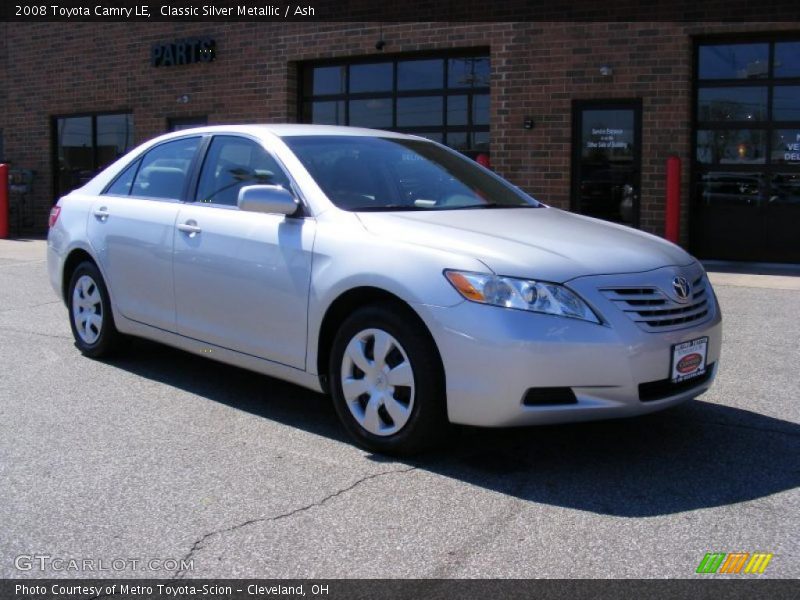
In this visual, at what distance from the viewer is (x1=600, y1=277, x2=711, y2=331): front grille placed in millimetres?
4094

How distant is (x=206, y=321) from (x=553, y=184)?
887 centimetres

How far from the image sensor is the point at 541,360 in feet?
12.8

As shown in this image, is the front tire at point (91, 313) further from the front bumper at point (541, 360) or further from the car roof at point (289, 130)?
the front bumper at point (541, 360)

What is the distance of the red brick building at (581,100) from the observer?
1252 centimetres

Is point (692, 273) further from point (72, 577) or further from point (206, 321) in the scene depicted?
point (72, 577)

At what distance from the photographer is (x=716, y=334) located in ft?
15.1

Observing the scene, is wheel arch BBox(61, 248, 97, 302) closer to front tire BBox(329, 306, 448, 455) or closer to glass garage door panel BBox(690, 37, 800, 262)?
front tire BBox(329, 306, 448, 455)

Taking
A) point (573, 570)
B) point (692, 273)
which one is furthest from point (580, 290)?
point (573, 570)

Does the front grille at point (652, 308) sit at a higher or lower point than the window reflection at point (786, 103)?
lower

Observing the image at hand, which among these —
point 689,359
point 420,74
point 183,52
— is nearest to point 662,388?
point 689,359

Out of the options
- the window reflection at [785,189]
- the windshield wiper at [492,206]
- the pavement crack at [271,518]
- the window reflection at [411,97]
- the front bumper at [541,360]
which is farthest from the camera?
the window reflection at [411,97]

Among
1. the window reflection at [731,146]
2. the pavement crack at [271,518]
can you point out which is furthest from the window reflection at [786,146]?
the pavement crack at [271,518]

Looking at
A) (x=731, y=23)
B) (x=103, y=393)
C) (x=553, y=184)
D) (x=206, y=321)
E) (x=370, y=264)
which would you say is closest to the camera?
(x=370, y=264)
